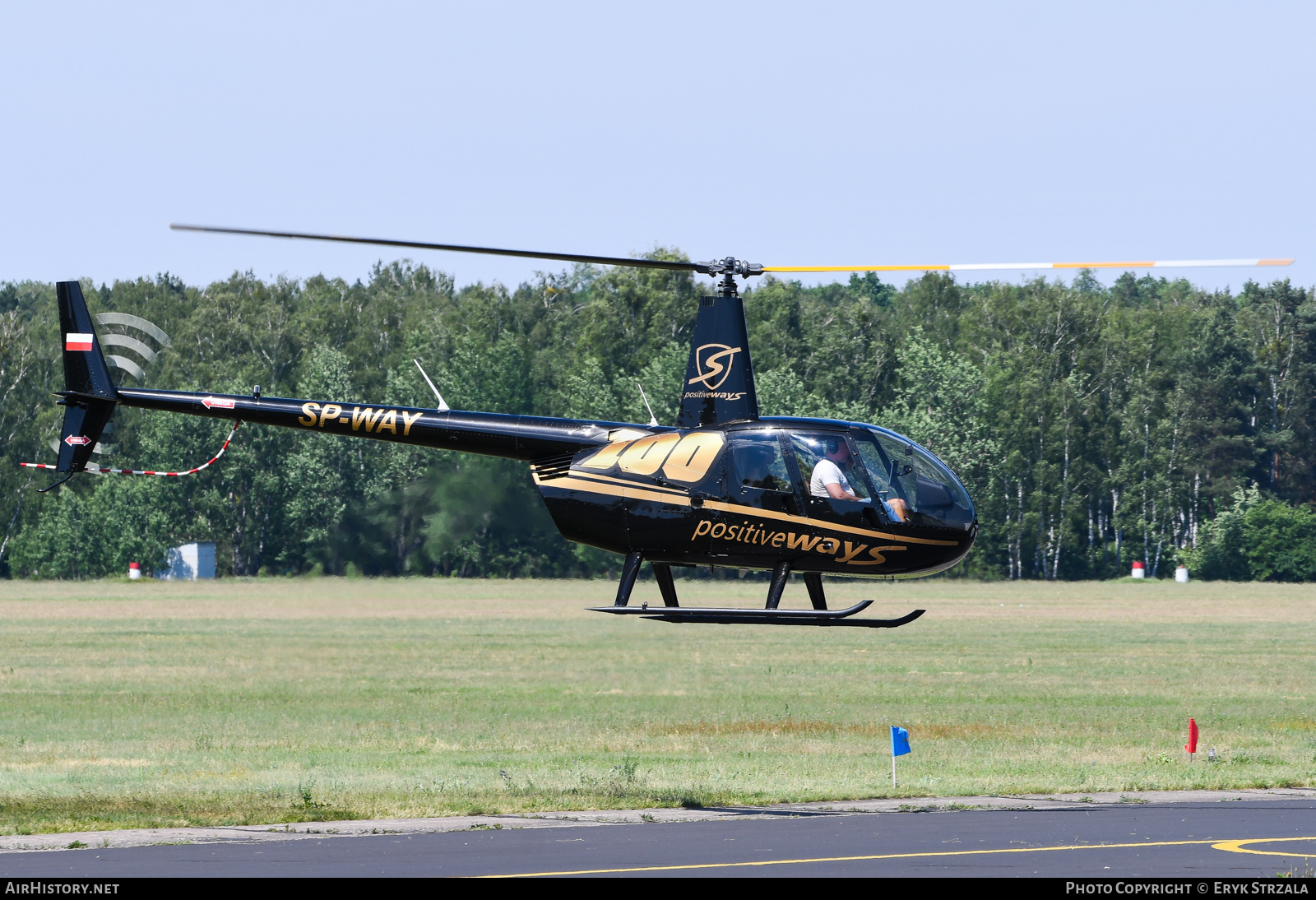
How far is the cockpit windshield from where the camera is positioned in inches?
747

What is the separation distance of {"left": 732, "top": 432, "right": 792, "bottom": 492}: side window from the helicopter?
13 mm

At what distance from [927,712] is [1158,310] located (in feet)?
275

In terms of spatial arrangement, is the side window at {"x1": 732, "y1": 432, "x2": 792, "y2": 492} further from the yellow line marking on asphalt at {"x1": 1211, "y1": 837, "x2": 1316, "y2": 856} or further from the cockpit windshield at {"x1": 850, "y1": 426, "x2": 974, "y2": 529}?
the yellow line marking on asphalt at {"x1": 1211, "y1": 837, "x2": 1316, "y2": 856}

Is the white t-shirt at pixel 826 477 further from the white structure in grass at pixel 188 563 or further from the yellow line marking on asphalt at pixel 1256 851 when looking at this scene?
the white structure in grass at pixel 188 563

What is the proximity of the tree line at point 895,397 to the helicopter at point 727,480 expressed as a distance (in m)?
67.7

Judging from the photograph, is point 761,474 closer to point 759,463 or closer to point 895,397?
point 759,463

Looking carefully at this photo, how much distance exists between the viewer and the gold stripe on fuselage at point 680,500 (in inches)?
747

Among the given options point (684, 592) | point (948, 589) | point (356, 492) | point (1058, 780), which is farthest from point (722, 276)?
point (948, 589)

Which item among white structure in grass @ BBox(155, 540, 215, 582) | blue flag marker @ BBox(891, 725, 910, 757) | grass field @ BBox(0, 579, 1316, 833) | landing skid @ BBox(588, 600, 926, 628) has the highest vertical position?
landing skid @ BBox(588, 600, 926, 628)

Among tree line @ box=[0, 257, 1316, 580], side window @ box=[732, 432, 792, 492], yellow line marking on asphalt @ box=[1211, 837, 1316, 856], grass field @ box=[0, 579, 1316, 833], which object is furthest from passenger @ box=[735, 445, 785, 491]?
tree line @ box=[0, 257, 1316, 580]

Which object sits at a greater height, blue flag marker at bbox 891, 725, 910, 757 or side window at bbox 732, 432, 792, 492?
side window at bbox 732, 432, 792, 492

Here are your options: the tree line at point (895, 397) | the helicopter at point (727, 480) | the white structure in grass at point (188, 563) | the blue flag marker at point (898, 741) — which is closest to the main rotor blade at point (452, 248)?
the helicopter at point (727, 480)

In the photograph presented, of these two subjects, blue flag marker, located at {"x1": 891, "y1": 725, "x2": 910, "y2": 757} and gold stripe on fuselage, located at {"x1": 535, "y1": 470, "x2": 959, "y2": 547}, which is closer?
gold stripe on fuselage, located at {"x1": 535, "y1": 470, "x2": 959, "y2": 547}

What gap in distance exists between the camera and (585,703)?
45125mm
